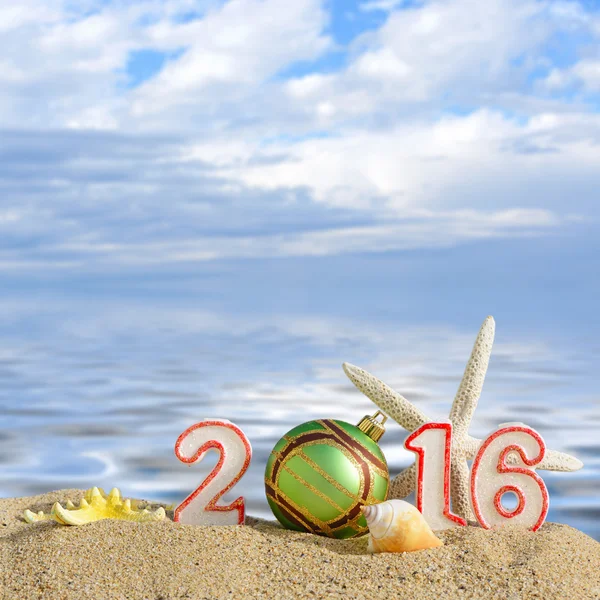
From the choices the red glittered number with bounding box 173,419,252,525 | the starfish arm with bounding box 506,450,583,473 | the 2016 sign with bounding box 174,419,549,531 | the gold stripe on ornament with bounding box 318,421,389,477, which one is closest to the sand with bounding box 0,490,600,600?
the 2016 sign with bounding box 174,419,549,531

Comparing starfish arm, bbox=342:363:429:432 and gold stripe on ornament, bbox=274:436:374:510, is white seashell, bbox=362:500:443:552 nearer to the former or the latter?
gold stripe on ornament, bbox=274:436:374:510

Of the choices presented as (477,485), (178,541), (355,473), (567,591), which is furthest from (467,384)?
(178,541)

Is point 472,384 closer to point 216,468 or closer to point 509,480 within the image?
point 509,480

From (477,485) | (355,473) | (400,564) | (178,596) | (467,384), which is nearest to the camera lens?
(178,596)

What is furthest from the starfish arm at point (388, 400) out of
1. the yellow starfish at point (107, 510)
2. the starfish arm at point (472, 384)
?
the yellow starfish at point (107, 510)

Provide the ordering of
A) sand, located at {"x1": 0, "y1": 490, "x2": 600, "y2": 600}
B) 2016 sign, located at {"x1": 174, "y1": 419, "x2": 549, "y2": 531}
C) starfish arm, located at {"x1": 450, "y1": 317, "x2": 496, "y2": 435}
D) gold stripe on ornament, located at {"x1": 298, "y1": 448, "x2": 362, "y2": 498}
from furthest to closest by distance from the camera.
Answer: starfish arm, located at {"x1": 450, "y1": 317, "x2": 496, "y2": 435} → 2016 sign, located at {"x1": 174, "y1": 419, "x2": 549, "y2": 531} → gold stripe on ornament, located at {"x1": 298, "y1": 448, "x2": 362, "y2": 498} → sand, located at {"x1": 0, "y1": 490, "x2": 600, "y2": 600}

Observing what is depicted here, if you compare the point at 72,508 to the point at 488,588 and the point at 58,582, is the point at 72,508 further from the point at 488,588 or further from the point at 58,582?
the point at 488,588
